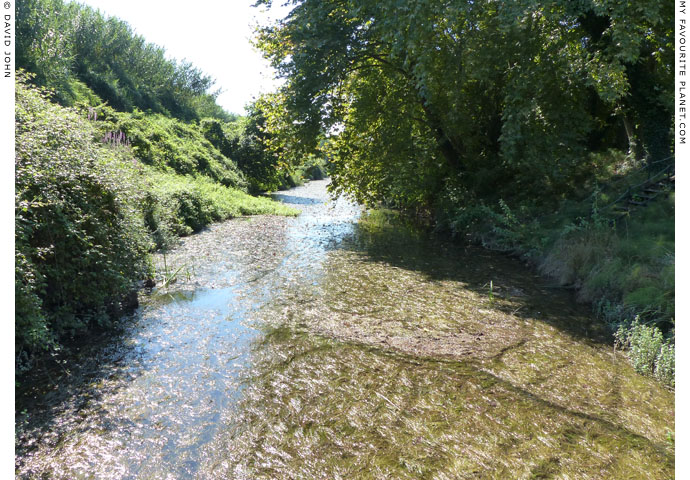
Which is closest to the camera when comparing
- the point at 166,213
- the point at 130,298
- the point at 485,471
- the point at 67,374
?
the point at 485,471

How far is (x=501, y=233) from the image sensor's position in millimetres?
13352

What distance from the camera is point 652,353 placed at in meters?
6.03

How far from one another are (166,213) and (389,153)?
8.79 metres

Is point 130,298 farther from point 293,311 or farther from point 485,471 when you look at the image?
point 485,471

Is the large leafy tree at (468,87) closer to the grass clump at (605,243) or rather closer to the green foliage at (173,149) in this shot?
the grass clump at (605,243)

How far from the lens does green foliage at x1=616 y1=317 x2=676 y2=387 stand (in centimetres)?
576

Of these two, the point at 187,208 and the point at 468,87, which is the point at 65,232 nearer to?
the point at 187,208

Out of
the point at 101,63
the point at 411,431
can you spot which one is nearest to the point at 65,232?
the point at 411,431

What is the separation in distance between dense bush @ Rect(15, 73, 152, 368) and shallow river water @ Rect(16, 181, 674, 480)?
2.46 ft

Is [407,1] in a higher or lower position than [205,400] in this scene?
higher

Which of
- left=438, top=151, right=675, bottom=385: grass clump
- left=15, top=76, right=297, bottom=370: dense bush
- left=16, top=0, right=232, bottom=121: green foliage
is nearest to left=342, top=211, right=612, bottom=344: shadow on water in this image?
left=438, top=151, right=675, bottom=385: grass clump

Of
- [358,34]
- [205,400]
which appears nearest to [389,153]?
[358,34]

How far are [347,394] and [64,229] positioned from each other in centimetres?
486

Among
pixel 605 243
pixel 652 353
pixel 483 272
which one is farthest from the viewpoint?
pixel 483 272
